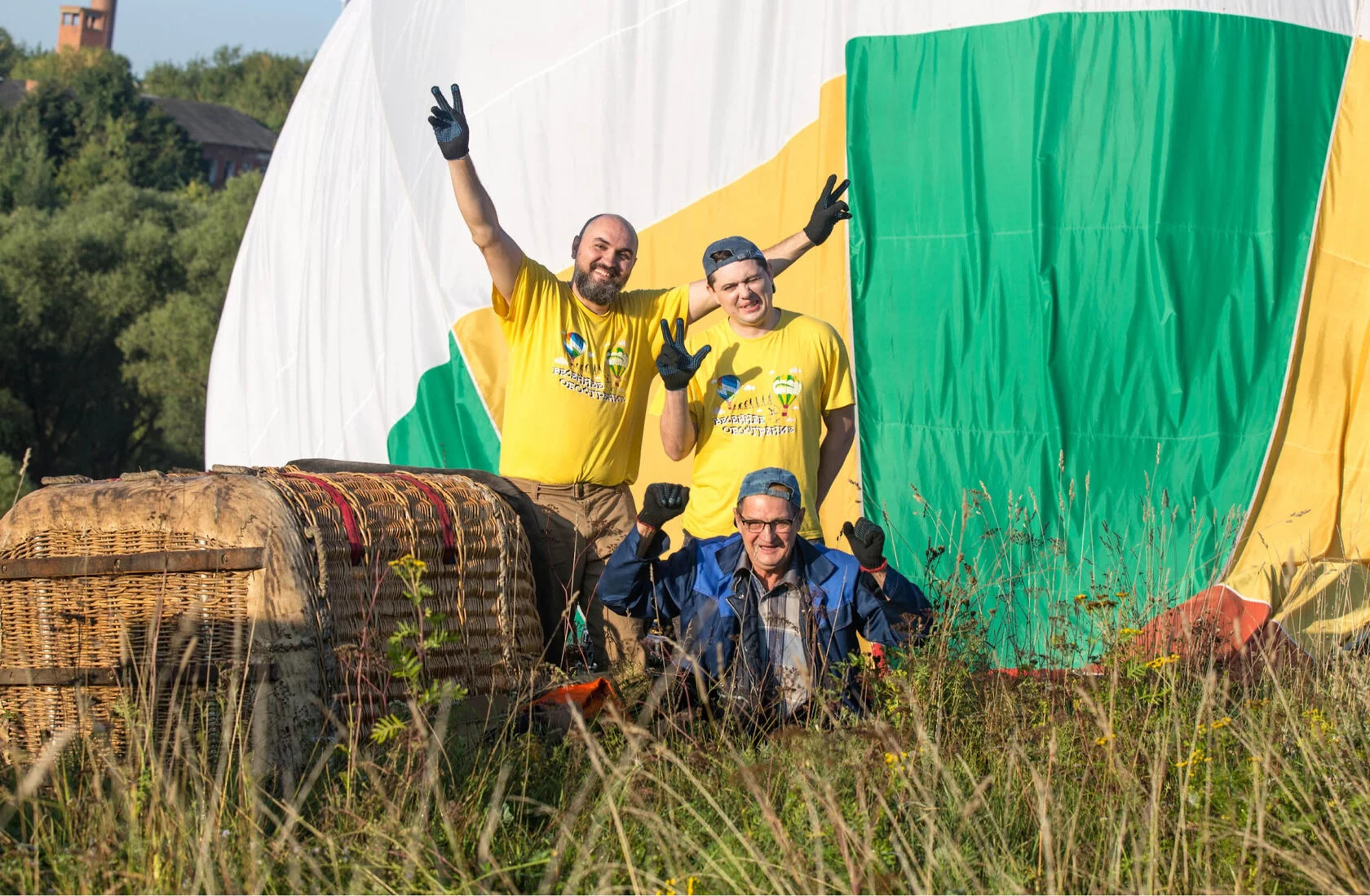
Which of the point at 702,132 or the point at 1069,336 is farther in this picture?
the point at 702,132

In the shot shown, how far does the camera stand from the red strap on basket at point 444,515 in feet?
11.9

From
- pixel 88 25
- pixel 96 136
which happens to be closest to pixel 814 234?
pixel 96 136

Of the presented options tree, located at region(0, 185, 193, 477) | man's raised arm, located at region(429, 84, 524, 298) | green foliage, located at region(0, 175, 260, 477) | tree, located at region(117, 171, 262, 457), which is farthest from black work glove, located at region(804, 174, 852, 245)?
tree, located at region(0, 185, 193, 477)

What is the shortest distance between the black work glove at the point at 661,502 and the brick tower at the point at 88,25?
7450 centimetres

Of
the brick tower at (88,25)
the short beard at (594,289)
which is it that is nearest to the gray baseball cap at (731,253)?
the short beard at (594,289)

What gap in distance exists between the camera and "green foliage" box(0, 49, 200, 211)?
37.2 meters

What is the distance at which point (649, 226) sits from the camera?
6.36 meters

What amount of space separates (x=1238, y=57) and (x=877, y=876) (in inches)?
166

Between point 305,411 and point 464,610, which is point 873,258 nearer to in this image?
point 464,610

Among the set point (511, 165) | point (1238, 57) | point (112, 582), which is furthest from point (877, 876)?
point (511, 165)

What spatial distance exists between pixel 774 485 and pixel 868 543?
27 cm

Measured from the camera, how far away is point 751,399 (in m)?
4.11

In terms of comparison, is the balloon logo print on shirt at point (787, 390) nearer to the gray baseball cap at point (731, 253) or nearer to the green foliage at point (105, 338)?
the gray baseball cap at point (731, 253)

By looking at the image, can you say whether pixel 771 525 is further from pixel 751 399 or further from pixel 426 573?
pixel 426 573
